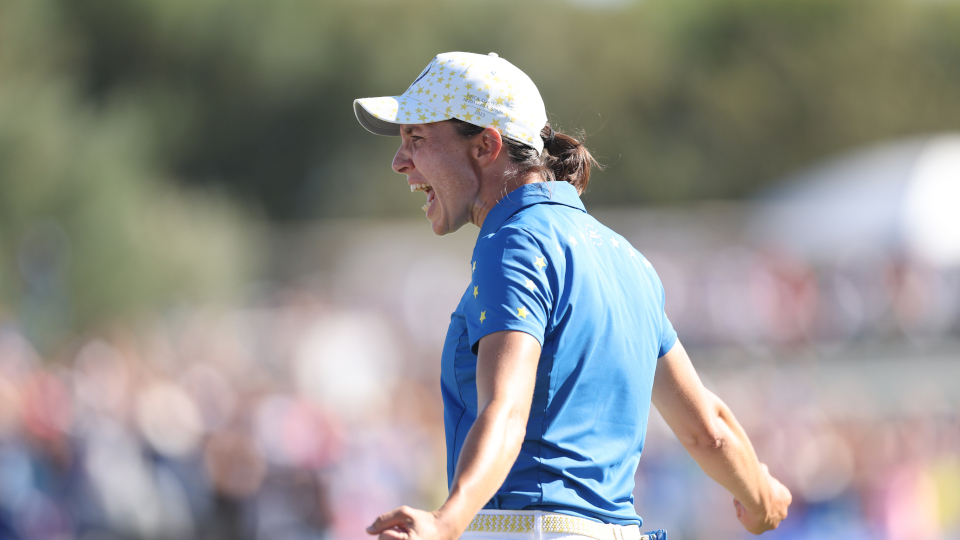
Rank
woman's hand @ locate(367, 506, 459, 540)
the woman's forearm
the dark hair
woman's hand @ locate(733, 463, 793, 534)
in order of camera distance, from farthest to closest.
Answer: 1. woman's hand @ locate(733, 463, 793, 534)
2. the woman's forearm
3. the dark hair
4. woman's hand @ locate(367, 506, 459, 540)

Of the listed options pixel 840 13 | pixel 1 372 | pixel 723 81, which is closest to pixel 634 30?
pixel 723 81

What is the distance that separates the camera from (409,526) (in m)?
1.86

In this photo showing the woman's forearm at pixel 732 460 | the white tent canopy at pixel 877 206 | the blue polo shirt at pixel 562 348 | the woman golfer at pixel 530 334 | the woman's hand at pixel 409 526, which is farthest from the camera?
the white tent canopy at pixel 877 206

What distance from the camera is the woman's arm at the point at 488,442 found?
1872 mm

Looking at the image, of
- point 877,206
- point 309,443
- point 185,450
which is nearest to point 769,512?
point 185,450

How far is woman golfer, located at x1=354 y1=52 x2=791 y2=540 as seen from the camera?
6.89 feet

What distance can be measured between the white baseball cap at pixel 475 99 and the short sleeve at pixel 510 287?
338 mm

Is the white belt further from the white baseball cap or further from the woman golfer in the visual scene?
the white baseball cap

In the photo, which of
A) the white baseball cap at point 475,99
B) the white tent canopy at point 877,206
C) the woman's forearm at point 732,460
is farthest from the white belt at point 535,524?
the white tent canopy at point 877,206

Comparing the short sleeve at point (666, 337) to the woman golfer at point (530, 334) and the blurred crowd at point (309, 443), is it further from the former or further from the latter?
the blurred crowd at point (309, 443)

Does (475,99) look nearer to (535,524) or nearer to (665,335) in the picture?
(665,335)

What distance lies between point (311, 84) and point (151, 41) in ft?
18.2

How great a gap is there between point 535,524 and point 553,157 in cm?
90

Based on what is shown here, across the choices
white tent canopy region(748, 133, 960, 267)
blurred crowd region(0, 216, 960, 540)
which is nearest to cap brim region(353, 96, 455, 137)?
blurred crowd region(0, 216, 960, 540)
